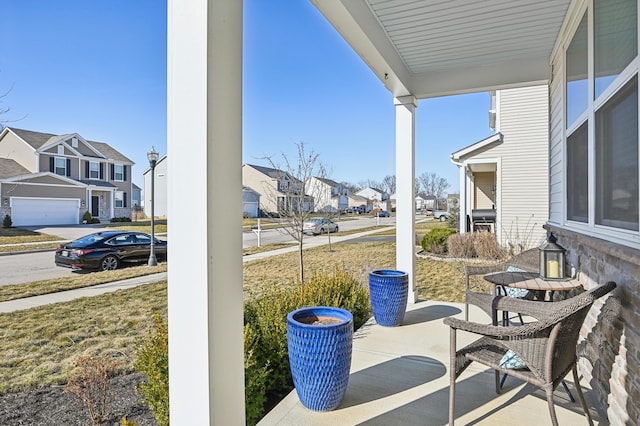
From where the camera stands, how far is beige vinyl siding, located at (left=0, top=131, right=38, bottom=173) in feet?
64.6

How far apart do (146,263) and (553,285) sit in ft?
34.1

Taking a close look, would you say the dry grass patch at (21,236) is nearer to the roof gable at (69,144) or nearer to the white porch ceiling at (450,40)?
the roof gable at (69,144)

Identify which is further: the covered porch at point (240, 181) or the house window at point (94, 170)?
the house window at point (94, 170)

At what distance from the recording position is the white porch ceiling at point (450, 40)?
3086mm

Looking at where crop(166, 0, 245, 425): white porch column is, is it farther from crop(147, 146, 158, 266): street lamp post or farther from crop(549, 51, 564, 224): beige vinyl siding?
crop(147, 146, 158, 266): street lamp post

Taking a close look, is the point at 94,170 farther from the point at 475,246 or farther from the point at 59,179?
the point at 475,246

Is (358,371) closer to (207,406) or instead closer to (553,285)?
(553,285)

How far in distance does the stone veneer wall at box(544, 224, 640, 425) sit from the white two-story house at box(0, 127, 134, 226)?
20621 mm

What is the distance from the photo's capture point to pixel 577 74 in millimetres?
3066

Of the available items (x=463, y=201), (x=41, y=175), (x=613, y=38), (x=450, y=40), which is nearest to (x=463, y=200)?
(x=463, y=201)

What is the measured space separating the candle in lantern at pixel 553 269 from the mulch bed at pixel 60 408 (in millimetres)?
3341

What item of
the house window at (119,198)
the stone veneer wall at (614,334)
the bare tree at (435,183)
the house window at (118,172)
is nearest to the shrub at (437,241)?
the stone veneer wall at (614,334)

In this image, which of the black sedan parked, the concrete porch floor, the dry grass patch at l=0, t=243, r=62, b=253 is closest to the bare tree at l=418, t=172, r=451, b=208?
the dry grass patch at l=0, t=243, r=62, b=253

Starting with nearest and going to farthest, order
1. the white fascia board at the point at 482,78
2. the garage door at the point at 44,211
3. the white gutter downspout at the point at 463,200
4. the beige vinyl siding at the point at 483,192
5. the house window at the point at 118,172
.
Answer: the white fascia board at the point at 482,78 < the white gutter downspout at the point at 463,200 < the beige vinyl siding at the point at 483,192 < the garage door at the point at 44,211 < the house window at the point at 118,172
